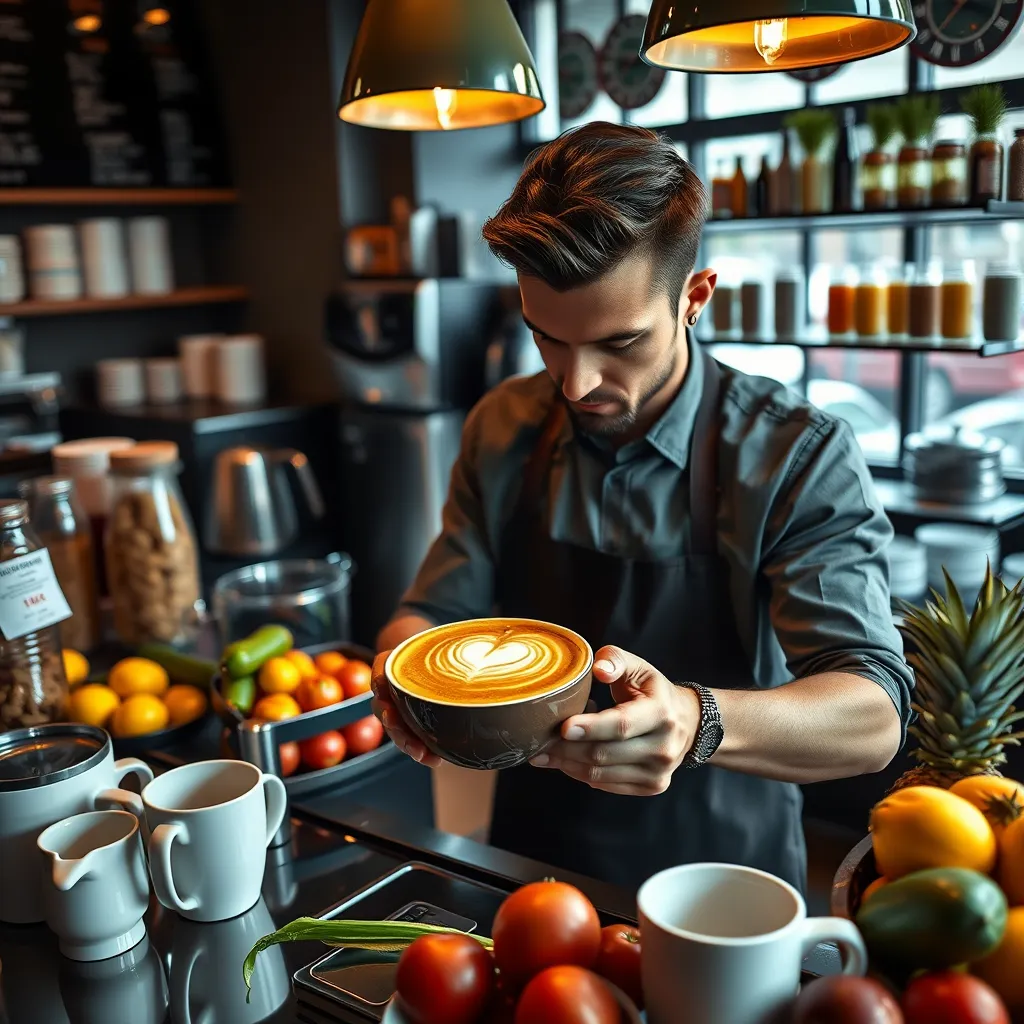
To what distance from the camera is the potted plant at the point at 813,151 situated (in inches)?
117

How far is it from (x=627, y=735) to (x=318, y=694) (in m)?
0.73

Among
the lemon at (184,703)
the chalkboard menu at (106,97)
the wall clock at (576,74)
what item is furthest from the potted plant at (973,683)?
the chalkboard menu at (106,97)

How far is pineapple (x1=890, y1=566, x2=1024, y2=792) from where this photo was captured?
3.29 feet

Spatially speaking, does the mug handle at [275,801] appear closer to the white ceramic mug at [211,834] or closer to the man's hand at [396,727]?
the white ceramic mug at [211,834]

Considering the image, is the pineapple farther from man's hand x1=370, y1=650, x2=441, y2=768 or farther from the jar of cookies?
the jar of cookies

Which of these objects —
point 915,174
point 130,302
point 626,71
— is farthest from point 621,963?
point 130,302

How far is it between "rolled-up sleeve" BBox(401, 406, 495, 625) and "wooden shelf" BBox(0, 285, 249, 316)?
2687 mm

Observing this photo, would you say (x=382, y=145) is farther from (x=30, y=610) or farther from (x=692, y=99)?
(x=30, y=610)

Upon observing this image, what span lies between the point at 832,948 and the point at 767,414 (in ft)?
2.50

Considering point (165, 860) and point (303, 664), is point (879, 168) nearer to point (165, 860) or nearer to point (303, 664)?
point (303, 664)

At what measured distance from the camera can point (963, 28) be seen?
287 centimetres

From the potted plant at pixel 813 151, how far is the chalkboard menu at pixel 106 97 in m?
2.50

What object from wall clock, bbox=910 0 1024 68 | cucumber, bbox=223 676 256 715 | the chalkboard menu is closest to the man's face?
cucumber, bbox=223 676 256 715

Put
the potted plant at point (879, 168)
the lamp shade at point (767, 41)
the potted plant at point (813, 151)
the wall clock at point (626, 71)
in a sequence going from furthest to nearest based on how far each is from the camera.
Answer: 1. the wall clock at point (626, 71)
2. the potted plant at point (813, 151)
3. the potted plant at point (879, 168)
4. the lamp shade at point (767, 41)
